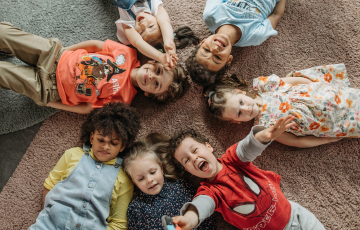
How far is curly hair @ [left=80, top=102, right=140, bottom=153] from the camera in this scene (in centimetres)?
111

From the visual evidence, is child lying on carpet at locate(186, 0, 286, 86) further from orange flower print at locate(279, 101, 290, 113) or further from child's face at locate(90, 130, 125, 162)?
child's face at locate(90, 130, 125, 162)

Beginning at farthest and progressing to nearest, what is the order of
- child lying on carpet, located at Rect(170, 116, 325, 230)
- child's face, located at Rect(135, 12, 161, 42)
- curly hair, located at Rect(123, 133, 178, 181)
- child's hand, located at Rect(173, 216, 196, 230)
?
child's face, located at Rect(135, 12, 161, 42) → curly hair, located at Rect(123, 133, 178, 181) → child lying on carpet, located at Rect(170, 116, 325, 230) → child's hand, located at Rect(173, 216, 196, 230)

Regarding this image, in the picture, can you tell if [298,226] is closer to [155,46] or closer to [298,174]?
[298,174]

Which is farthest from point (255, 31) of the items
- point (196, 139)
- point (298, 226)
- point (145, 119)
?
→ point (298, 226)

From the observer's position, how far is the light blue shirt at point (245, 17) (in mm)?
1280

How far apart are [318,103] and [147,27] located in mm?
1000

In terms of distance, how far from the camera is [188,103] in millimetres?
1396

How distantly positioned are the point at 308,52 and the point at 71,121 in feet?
4.86

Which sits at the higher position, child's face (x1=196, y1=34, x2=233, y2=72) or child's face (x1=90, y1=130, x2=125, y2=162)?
child's face (x1=196, y1=34, x2=233, y2=72)

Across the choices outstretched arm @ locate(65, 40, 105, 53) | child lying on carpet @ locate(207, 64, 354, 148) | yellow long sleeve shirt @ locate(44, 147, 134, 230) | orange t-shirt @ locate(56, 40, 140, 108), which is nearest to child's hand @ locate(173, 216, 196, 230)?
yellow long sleeve shirt @ locate(44, 147, 134, 230)

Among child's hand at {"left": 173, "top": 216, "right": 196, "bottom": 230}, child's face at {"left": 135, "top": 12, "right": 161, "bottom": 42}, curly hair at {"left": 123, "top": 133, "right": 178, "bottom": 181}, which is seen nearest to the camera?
child's hand at {"left": 173, "top": 216, "right": 196, "bottom": 230}

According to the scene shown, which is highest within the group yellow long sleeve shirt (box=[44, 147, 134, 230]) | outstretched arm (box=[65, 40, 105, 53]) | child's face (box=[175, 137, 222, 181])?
outstretched arm (box=[65, 40, 105, 53])

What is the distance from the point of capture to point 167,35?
4.04 feet

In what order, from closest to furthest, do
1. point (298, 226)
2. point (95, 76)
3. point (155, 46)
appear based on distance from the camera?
point (298, 226) → point (95, 76) → point (155, 46)
